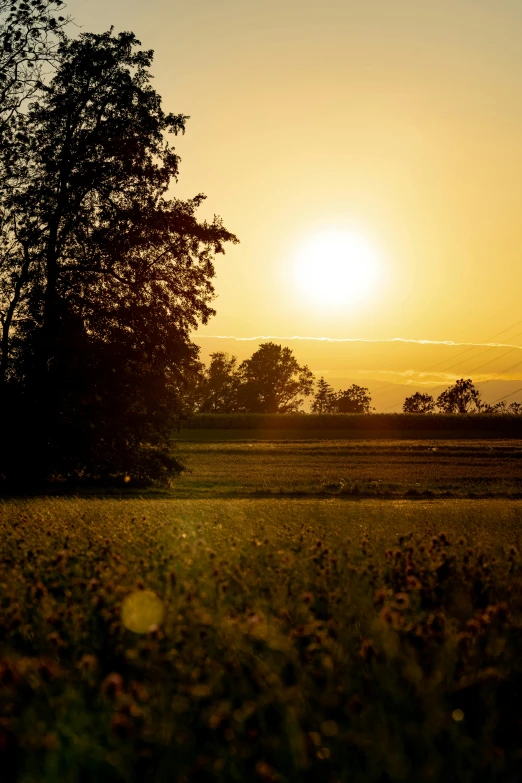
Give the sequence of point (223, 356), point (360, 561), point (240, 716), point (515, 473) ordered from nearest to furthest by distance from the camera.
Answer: point (240, 716)
point (360, 561)
point (515, 473)
point (223, 356)

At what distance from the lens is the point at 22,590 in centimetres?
636

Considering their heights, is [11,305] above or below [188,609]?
above

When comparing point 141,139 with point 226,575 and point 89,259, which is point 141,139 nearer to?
point 89,259

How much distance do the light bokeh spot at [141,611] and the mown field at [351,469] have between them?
26.4 metres

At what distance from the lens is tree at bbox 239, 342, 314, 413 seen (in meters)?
→ 142

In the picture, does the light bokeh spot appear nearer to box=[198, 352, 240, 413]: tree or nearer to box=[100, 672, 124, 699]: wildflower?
box=[100, 672, 124, 699]: wildflower

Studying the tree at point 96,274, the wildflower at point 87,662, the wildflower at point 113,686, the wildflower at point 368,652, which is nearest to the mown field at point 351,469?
the tree at point 96,274

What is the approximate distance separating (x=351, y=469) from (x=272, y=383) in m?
96.7

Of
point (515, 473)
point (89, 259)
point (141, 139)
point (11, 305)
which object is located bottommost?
point (515, 473)

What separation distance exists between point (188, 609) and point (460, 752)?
2236mm

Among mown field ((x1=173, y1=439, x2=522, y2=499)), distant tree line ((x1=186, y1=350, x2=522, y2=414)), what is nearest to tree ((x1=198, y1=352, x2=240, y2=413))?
distant tree line ((x1=186, y1=350, x2=522, y2=414))

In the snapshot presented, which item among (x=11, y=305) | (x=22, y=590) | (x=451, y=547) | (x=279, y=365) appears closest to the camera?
(x=22, y=590)

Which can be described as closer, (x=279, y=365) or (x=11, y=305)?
(x=11, y=305)

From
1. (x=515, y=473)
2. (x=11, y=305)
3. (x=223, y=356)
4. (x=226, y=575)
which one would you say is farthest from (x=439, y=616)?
(x=223, y=356)
